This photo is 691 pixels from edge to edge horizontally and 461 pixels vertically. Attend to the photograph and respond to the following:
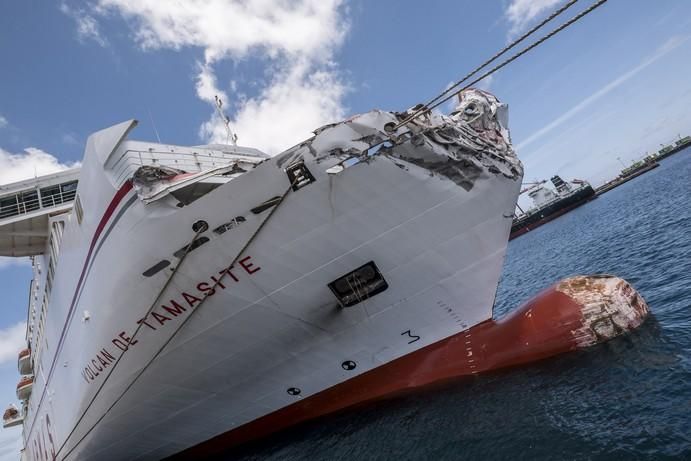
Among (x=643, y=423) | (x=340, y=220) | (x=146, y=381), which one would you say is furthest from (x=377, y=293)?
(x=146, y=381)

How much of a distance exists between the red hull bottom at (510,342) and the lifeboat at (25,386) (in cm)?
1882

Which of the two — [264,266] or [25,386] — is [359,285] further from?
[25,386]

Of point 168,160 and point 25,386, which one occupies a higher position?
point 168,160

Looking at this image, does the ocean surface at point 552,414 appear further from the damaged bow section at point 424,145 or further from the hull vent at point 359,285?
the damaged bow section at point 424,145

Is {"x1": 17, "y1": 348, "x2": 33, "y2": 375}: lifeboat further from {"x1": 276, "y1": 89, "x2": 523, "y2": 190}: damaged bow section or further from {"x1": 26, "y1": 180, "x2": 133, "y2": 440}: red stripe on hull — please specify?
{"x1": 276, "y1": 89, "x2": 523, "y2": 190}: damaged bow section

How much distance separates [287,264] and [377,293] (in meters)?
2.20

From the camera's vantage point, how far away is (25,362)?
1966 cm

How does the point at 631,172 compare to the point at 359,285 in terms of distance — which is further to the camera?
the point at 631,172

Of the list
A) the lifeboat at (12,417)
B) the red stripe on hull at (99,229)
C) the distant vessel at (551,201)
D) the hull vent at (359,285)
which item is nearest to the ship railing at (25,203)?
the red stripe on hull at (99,229)

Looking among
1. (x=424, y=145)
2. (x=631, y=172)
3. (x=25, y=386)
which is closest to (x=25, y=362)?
(x=25, y=386)

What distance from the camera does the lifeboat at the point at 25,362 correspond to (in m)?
19.6

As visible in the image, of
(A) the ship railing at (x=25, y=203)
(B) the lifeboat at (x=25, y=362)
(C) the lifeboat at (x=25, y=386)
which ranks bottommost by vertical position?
(C) the lifeboat at (x=25, y=386)

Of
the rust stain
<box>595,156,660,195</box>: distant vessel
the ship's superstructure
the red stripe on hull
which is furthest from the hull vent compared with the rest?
<box>595,156,660,195</box>: distant vessel

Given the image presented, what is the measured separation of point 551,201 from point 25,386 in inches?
3368
